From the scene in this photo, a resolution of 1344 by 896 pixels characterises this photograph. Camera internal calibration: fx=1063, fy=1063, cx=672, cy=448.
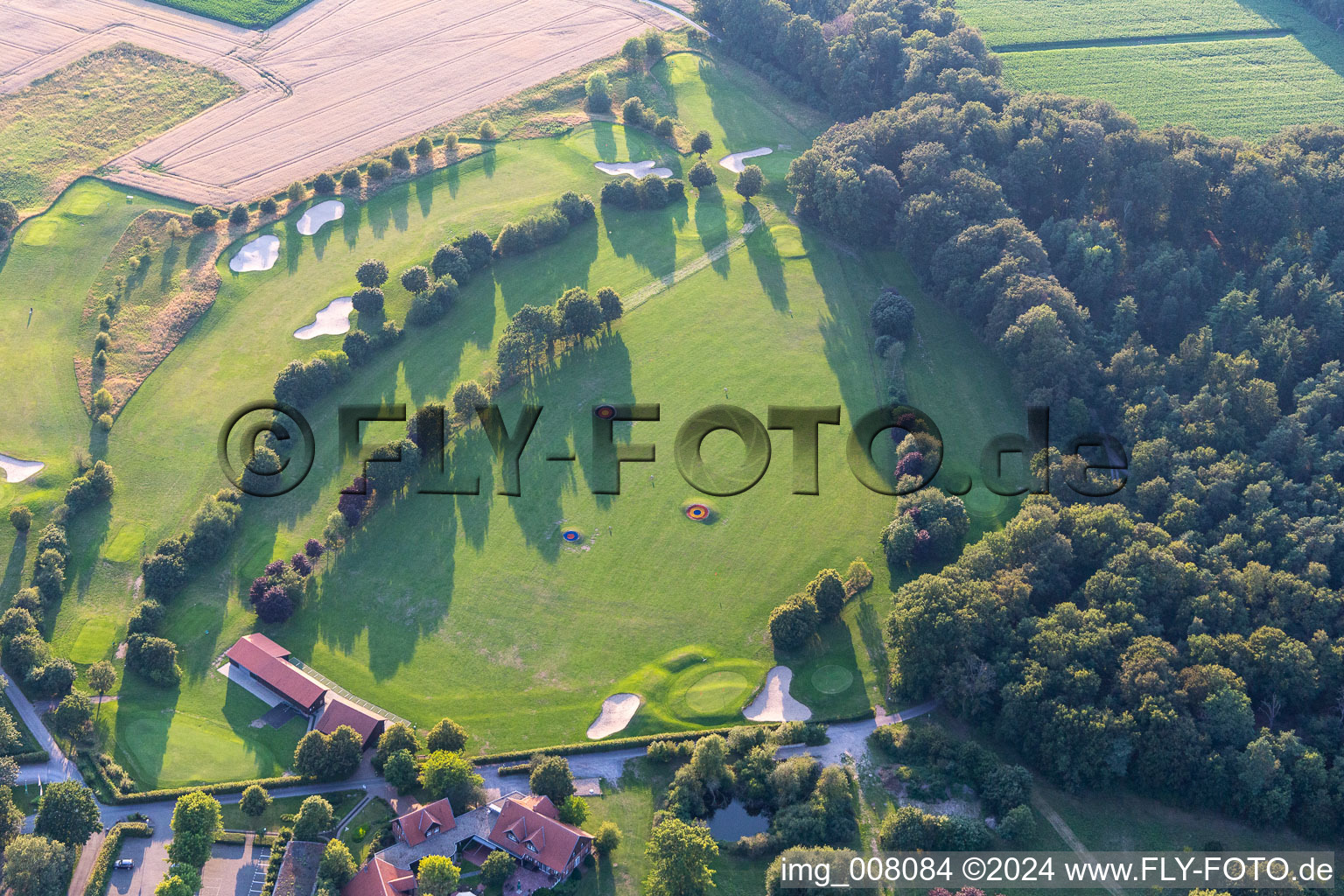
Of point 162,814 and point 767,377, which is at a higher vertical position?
point 767,377

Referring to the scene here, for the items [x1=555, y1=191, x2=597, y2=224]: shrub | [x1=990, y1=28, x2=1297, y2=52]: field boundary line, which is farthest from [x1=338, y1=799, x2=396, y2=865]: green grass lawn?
[x1=990, y1=28, x2=1297, y2=52]: field boundary line

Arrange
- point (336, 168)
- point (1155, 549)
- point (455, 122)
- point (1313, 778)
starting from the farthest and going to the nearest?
point (455, 122)
point (336, 168)
point (1155, 549)
point (1313, 778)

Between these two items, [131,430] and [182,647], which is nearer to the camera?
[182,647]

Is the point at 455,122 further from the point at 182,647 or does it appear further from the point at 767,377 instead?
the point at 182,647

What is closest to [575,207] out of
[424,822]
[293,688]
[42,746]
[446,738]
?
[293,688]

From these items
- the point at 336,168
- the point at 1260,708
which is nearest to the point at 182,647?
the point at 336,168

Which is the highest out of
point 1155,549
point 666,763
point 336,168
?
point 336,168

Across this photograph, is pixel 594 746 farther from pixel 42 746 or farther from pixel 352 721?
pixel 42 746
